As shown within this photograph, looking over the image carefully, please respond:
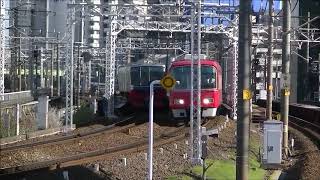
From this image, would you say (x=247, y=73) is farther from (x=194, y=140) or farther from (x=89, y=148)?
(x=89, y=148)

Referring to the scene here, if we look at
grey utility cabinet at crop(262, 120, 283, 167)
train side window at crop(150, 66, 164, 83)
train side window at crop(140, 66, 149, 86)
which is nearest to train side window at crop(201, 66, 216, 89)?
train side window at crop(150, 66, 164, 83)

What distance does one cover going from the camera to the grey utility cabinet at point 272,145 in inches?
600

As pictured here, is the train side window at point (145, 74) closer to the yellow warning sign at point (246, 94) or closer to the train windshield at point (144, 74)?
the train windshield at point (144, 74)

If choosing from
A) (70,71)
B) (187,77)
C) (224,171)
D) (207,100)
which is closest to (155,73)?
(187,77)

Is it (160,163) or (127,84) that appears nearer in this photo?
(160,163)

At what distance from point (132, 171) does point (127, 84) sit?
24432mm

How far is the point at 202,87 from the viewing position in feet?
87.5

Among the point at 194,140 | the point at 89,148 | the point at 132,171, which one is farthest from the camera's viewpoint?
the point at 89,148

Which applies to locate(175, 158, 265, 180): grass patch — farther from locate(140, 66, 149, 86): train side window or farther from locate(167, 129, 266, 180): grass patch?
locate(140, 66, 149, 86): train side window

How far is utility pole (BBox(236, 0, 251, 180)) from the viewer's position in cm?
994

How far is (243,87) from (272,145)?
224 inches

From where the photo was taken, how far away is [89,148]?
18812 millimetres

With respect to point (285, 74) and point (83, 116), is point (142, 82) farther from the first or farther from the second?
point (285, 74)

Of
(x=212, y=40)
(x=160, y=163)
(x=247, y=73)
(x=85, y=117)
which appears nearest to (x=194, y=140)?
(x=160, y=163)
